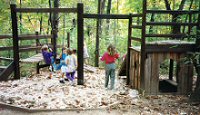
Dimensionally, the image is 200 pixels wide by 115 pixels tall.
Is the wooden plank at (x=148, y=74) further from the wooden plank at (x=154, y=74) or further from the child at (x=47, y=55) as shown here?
the child at (x=47, y=55)

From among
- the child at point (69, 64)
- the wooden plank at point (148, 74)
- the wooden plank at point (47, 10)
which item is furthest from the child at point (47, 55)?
the wooden plank at point (148, 74)

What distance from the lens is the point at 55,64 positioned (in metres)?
11.0

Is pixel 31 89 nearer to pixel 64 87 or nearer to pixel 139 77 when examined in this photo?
pixel 64 87

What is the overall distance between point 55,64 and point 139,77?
4.36 m

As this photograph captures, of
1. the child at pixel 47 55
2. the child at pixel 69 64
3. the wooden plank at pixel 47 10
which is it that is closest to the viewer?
the wooden plank at pixel 47 10

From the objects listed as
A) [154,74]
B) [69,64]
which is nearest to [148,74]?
[154,74]

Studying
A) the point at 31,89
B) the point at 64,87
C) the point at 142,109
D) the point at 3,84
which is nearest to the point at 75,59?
the point at 64,87

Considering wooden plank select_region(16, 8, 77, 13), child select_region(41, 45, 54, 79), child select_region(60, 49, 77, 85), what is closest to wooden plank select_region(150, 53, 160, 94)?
child select_region(60, 49, 77, 85)

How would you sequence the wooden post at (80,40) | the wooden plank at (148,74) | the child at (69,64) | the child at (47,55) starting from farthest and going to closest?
the child at (47,55) → the child at (69,64) → the wooden post at (80,40) → the wooden plank at (148,74)

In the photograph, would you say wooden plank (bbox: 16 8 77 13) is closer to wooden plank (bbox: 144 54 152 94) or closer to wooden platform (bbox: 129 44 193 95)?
wooden platform (bbox: 129 44 193 95)

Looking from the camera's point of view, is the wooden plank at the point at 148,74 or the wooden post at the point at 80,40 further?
the wooden post at the point at 80,40

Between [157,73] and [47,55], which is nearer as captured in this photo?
[157,73]

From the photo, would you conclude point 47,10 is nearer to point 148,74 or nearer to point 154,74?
point 148,74

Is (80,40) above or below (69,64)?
above
